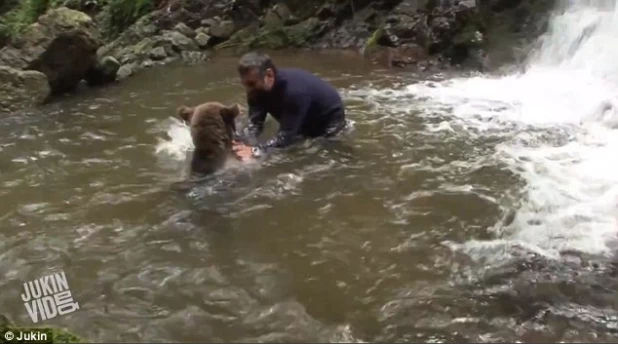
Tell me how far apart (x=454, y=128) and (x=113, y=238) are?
393cm

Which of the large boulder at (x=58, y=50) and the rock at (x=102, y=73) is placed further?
the rock at (x=102, y=73)

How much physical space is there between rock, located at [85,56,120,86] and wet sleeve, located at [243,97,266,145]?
5.61 metres

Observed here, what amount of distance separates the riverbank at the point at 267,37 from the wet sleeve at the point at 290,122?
15.2ft

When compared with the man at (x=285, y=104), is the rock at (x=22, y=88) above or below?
below

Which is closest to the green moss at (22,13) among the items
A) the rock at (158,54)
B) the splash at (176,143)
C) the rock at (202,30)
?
the rock at (158,54)

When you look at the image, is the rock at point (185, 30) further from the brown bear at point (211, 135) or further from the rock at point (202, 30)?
the brown bear at point (211, 135)

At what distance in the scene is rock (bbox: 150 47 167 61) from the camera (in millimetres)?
13602

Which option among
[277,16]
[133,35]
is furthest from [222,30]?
[133,35]

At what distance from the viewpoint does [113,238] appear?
5492 millimetres

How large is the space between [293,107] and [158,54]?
302 inches

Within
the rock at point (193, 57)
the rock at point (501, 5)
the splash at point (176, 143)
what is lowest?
the rock at point (193, 57)

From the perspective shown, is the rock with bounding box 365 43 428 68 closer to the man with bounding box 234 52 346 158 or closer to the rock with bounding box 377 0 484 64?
the rock with bounding box 377 0 484 64

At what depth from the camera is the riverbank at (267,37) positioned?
1099 centimetres

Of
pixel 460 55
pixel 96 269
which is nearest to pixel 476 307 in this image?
pixel 96 269
